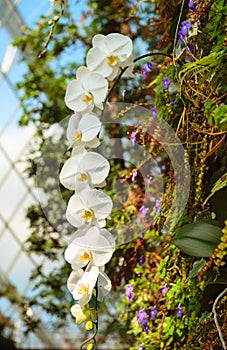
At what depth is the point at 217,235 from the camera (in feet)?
3.23

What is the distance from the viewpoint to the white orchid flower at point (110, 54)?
43.4 inches

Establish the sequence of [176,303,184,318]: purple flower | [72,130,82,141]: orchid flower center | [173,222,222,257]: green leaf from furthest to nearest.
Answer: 1. [176,303,184,318]: purple flower
2. [72,130,82,141]: orchid flower center
3. [173,222,222,257]: green leaf

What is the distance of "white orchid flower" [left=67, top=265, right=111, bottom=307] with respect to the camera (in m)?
1.01

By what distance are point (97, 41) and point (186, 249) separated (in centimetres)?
39

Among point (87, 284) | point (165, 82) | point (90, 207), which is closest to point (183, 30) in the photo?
point (165, 82)

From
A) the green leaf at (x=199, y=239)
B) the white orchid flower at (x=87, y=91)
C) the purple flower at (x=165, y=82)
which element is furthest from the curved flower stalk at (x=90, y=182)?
the purple flower at (x=165, y=82)

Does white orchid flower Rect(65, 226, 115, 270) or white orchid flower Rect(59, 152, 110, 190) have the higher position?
white orchid flower Rect(59, 152, 110, 190)

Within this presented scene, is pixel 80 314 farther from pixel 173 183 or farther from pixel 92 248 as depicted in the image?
pixel 173 183

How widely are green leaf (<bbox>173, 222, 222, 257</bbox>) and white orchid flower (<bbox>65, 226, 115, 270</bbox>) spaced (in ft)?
0.35

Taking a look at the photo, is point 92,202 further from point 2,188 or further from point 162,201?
point 2,188

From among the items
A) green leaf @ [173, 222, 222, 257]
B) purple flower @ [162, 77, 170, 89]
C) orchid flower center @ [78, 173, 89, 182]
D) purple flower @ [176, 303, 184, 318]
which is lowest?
purple flower @ [176, 303, 184, 318]

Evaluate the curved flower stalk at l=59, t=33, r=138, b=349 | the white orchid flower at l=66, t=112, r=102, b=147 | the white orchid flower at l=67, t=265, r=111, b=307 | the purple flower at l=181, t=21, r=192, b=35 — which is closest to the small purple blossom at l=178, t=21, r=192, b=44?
the purple flower at l=181, t=21, r=192, b=35

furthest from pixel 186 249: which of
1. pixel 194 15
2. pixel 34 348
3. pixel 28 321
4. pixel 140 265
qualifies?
pixel 34 348

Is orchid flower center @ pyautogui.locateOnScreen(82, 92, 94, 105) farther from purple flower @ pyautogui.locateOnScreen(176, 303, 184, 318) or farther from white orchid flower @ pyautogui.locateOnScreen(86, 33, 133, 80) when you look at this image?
purple flower @ pyautogui.locateOnScreen(176, 303, 184, 318)
